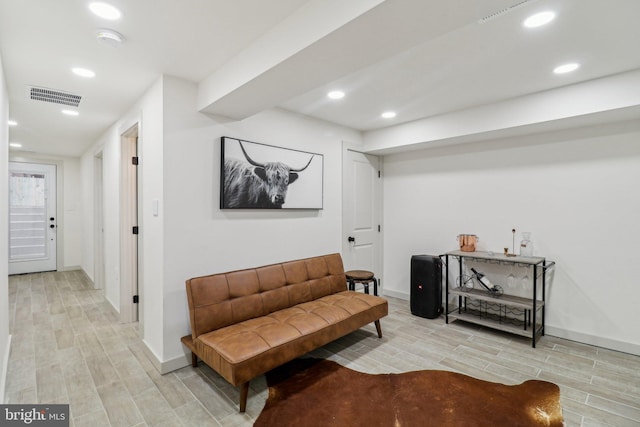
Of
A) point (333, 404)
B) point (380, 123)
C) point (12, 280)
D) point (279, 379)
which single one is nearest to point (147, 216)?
point (279, 379)

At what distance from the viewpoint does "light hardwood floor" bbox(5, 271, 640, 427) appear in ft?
6.89

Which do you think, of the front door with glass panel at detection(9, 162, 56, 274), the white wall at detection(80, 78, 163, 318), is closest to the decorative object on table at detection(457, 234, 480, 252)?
the white wall at detection(80, 78, 163, 318)

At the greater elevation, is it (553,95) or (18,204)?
(553,95)

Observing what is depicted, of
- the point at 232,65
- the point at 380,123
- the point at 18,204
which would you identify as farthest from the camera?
the point at 18,204

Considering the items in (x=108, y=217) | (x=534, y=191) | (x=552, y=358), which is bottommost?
(x=552, y=358)

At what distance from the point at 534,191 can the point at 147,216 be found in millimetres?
4098

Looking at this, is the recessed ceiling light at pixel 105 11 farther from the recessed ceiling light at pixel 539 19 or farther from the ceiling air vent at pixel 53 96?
the recessed ceiling light at pixel 539 19

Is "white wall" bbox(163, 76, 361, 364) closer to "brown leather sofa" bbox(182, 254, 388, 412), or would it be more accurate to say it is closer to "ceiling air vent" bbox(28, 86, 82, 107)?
"brown leather sofa" bbox(182, 254, 388, 412)

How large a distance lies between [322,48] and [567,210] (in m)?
3.20

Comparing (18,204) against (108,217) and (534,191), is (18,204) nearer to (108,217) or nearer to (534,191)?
(108,217)

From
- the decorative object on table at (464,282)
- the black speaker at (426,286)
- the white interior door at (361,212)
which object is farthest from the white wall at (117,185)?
the decorative object on table at (464,282)

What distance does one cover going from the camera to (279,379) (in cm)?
245

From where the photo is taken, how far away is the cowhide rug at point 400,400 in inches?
78.4

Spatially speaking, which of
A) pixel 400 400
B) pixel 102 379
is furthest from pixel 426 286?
pixel 102 379
